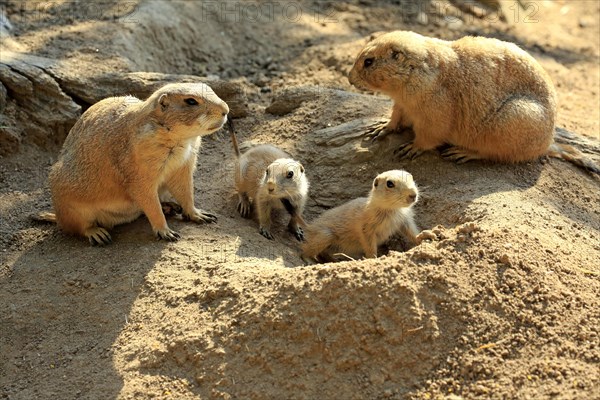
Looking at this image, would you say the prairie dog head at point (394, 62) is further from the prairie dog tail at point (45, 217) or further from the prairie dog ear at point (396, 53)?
the prairie dog tail at point (45, 217)

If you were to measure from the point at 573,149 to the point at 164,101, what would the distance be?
4114 mm

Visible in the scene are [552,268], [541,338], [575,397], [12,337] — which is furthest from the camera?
[12,337]

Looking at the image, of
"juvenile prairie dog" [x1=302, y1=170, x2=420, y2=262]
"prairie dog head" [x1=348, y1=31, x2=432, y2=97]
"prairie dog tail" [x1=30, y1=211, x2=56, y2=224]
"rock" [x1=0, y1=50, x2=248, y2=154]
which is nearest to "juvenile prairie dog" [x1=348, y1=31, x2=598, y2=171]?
"prairie dog head" [x1=348, y1=31, x2=432, y2=97]

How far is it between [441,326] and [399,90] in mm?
2784

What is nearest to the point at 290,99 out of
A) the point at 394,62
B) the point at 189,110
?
the point at 394,62

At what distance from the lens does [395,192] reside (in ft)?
18.9

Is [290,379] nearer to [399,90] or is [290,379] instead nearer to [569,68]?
[399,90]

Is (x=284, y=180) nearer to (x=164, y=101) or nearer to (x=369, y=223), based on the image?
(x=369, y=223)

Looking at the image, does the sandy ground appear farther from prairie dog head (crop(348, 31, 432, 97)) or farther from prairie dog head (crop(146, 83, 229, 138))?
prairie dog head (crop(146, 83, 229, 138))

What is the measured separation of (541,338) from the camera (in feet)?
14.9

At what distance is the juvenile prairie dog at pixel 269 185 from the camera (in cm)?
640

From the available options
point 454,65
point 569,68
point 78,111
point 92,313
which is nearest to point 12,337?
point 92,313

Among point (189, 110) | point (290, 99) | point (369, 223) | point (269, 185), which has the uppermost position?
point (189, 110)

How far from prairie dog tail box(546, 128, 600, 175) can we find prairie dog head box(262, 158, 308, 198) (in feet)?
8.22
